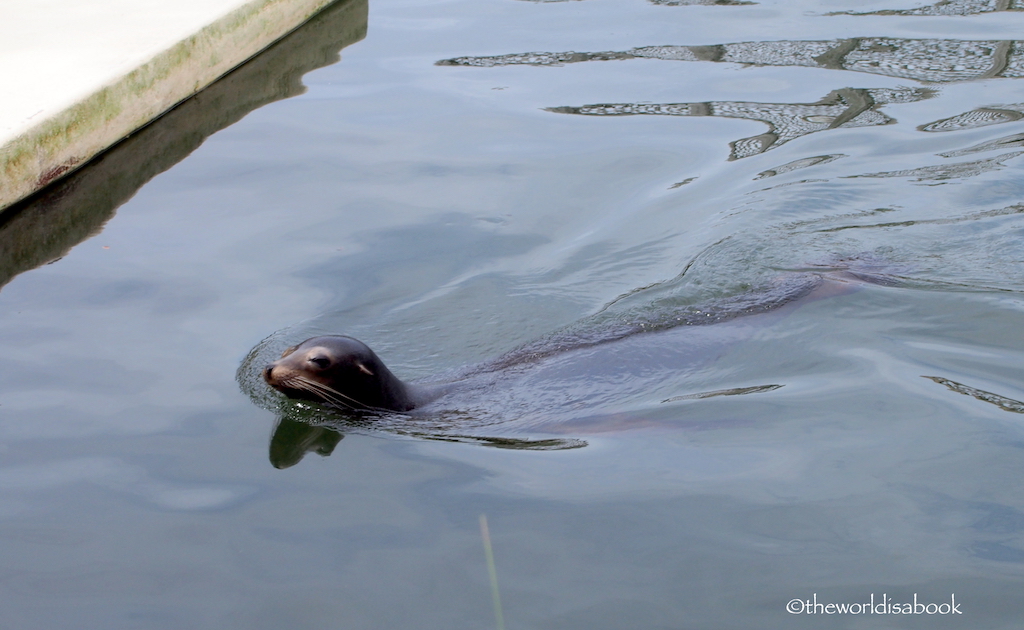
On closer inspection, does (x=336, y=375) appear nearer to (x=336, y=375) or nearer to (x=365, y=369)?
(x=336, y=375)

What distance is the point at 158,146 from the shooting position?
30.3 feet

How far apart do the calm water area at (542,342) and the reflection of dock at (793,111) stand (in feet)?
0.19

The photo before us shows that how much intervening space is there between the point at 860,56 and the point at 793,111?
72.5 inches

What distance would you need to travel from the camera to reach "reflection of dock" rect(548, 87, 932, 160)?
959cm

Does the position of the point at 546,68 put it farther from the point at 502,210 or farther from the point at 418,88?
the point at 502,210

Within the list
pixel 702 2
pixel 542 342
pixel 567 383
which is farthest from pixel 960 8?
pixel 567 383

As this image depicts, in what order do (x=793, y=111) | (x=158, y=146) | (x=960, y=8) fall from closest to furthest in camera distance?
(x=158, y=146) → (x=793, y=111) → (x=960, y=8)

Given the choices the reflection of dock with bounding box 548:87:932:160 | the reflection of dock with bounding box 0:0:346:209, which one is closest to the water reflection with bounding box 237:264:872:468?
the reflection of dock with bounding box 0:0:346:209

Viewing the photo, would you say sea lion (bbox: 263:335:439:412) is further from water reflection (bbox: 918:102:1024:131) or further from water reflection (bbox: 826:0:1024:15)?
water reflection (bbox: 826:0:1024:15)

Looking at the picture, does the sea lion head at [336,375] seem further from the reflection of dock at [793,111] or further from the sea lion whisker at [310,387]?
the reflection of dock at [793,111]

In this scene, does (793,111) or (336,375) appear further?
→ (793,111)

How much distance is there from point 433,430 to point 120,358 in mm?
2029

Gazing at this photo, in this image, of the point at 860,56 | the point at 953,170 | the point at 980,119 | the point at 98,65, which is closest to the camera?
the point at 953,170

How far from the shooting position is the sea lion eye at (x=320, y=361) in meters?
5.32
